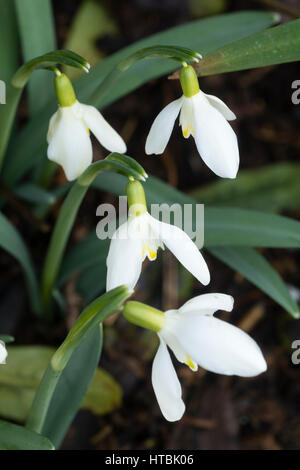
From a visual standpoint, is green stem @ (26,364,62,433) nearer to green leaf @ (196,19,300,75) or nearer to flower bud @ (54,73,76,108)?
flower bud @ (54,73,76,108)

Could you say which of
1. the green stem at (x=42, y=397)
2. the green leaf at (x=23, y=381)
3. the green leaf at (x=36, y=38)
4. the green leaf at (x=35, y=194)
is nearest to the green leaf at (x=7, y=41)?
the green leaf at (x=36, y=38)

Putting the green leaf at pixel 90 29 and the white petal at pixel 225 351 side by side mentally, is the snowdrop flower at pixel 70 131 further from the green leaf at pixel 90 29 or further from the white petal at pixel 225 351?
the green leaf at pixel 90 29

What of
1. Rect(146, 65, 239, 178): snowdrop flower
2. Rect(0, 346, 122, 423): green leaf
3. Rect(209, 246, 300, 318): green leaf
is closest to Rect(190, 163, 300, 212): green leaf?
Rect(209, 246, 300, 318): green leaf

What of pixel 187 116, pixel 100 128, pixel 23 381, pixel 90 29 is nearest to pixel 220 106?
pixel 187 116

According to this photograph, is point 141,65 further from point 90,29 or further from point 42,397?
point 42,397

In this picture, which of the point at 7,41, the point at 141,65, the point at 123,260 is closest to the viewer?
the point at 123,260
